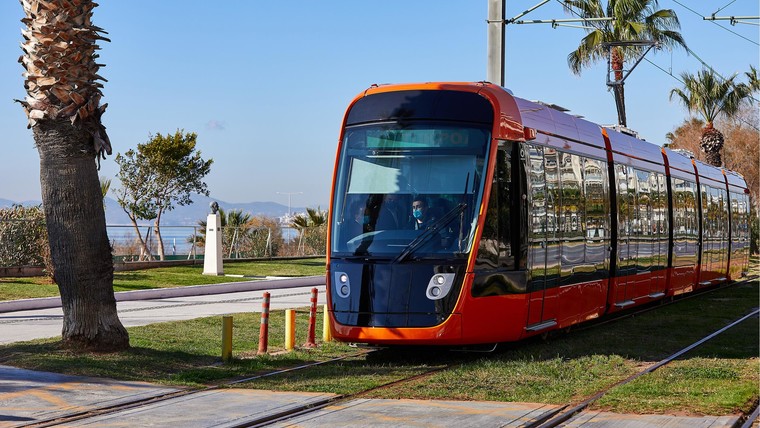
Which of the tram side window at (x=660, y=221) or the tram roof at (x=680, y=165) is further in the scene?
the tram roof at (x=680, y=165)

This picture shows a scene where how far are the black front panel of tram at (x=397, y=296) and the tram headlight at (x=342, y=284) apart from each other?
0.07 metres

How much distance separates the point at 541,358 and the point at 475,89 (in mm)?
3608

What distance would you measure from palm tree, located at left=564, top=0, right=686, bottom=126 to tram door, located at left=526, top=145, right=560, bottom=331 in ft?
80.1

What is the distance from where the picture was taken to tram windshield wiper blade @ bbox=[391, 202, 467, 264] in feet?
46.2

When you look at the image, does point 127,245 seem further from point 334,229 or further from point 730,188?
point 334,229

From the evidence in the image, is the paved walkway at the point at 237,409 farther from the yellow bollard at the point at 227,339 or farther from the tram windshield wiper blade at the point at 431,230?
the tram windshield wiper blade at the point at 431,230

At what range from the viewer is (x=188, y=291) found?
100 feet

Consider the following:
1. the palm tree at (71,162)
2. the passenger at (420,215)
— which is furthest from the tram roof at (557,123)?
the palm tree at (71,162)

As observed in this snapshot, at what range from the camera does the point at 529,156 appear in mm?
15641

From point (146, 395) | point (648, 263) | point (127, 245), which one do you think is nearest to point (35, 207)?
point (127, 245)

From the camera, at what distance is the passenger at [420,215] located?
14227 mm

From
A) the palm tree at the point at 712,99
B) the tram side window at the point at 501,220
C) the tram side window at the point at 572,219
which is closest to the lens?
the tram side window at the point at 501,220

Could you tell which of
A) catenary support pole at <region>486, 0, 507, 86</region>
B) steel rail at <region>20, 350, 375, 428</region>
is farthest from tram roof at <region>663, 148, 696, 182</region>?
steel rail at <region>20, 350, 375, 428</region>

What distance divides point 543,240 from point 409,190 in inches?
104
